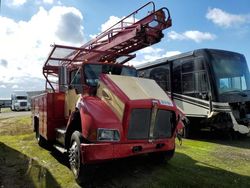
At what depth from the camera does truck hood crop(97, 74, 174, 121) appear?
5775mm

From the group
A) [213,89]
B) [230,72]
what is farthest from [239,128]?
[230,72]

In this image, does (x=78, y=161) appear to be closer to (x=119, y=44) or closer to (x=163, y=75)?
(x=119, y=44)

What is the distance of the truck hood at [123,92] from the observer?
5.78 metres

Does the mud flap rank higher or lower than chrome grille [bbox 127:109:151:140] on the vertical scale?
lower

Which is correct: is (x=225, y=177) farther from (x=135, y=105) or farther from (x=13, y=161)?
(x=13, y=161)

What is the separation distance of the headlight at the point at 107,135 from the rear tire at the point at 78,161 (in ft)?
1.90

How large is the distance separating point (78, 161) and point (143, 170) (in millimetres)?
1701

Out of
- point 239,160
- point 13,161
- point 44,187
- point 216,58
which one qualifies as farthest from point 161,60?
point 44,187

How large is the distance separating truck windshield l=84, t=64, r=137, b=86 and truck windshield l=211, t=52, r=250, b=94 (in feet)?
13.7

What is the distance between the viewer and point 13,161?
26.6ft

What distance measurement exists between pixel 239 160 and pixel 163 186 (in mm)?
3166

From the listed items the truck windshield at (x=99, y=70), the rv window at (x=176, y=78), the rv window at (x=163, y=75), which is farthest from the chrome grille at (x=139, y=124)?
the rv window at (x=163, y=75)

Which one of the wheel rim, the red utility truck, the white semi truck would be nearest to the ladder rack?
the red utility truck

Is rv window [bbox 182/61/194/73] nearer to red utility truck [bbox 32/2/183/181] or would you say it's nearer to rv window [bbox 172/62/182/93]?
rv window [bbox 172/62/182/93]
